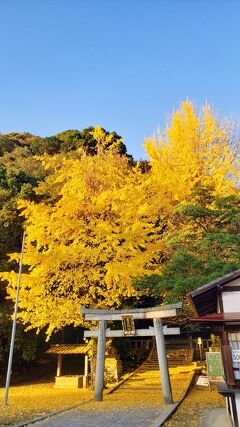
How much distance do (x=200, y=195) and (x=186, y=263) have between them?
385 centimetres

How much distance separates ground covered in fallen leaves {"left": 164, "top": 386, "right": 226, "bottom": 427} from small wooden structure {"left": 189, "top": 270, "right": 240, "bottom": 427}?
57.1 inches

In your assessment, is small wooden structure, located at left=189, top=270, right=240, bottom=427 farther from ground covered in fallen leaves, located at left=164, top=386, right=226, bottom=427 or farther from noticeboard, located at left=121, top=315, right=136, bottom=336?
noticeboard, located at left=121, top=315, right=136, bottom=336

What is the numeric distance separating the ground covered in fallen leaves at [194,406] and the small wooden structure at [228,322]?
1.45 metres

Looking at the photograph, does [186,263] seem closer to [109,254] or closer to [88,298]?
[109,254]

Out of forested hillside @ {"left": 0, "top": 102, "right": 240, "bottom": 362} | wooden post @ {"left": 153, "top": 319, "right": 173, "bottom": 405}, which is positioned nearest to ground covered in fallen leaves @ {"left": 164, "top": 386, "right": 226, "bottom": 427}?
wooden post @ {"left": 153, "top": 319, "right": 173, "bottom": 405}

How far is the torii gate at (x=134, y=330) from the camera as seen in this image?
12.4 m

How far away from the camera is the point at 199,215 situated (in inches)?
575

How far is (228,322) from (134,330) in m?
5.99

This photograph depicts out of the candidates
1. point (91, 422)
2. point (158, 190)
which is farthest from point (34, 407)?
point (158, 190)

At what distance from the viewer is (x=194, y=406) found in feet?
37.7

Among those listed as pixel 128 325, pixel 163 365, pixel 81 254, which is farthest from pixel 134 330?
pixel 81 254

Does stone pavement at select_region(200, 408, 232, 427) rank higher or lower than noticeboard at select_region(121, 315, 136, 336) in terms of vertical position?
lower

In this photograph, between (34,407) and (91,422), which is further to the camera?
(34,407)

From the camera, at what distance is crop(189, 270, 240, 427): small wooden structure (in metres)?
7.80
